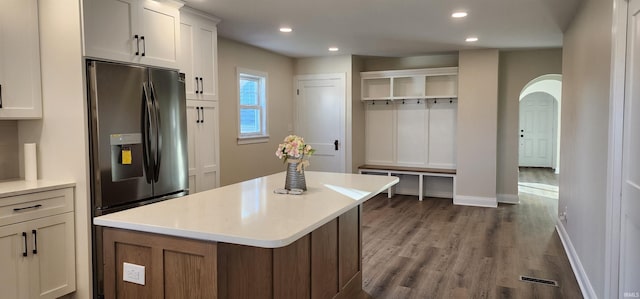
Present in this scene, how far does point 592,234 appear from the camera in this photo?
2889 mm

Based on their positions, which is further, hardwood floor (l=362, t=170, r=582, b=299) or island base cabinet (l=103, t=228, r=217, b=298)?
hardwood floor (l=362, t=170, r=582, b=299)

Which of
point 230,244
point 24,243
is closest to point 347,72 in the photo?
point 24,243

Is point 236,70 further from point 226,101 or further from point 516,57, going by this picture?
point 516,57

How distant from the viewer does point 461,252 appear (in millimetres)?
Result: 4062

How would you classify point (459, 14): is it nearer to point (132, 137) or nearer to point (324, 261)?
point (324, 261)

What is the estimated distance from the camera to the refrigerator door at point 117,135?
2764mm

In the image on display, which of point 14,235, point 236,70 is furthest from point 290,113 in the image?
point 14,235

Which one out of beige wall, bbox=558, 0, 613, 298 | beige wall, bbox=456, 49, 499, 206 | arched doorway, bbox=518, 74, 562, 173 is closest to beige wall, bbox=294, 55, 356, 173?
beige wall, bbox=456, 49, 499, 206

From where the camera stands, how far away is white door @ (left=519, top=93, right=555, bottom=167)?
11102 mm

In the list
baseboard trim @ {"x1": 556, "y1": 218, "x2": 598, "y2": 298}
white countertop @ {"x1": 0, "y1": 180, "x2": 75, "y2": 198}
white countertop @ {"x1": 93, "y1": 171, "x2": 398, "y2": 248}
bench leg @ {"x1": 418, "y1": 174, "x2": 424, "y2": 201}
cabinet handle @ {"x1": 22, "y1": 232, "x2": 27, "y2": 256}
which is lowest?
baseboard trim @ {"x1": 556, "y1": 218, "x2": 598, "y2": 298}

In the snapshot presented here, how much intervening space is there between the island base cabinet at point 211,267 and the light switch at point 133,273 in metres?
0.02

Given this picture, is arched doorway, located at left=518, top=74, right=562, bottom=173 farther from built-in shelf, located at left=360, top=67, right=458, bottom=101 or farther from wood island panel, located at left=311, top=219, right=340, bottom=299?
wood island panel, located at left=311, top=219, right=340, bottom=299

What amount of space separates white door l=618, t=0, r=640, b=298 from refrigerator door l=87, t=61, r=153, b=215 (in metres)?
3.03

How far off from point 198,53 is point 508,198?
16.7ft
